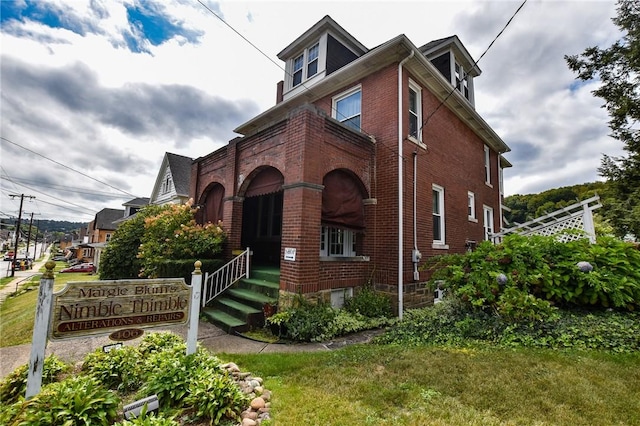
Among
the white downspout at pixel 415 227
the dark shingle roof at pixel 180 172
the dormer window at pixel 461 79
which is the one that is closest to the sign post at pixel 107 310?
the white downspout at pixel 415 227

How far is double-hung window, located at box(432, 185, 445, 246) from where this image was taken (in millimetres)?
9227

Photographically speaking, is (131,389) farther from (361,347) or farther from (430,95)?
(430,95)

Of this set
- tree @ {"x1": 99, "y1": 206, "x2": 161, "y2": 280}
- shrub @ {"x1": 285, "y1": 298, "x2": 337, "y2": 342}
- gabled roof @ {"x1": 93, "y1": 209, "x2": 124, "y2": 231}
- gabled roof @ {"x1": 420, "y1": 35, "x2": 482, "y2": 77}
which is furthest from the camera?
gabled roof @ {"x1": 93, "y1": 209, "x2": 124, "y2": 231}

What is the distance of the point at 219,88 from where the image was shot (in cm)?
666

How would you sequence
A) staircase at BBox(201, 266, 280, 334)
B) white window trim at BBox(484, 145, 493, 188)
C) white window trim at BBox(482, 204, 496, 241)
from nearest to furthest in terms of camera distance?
1. staircase at BBox(201, 266, 280, 334)
2. white window trim at BBox(482, 204, 496, 241)
3. white window trim at BBox(484, 145, 493, 188)

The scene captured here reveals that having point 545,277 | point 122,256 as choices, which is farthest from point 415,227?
point 122,256

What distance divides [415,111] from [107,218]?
170ft

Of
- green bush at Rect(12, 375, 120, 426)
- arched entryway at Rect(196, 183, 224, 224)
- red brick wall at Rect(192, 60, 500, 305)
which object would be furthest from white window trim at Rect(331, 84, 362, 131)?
green bush at Rect(12, 375, 120, 426)

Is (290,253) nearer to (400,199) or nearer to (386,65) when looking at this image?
(400,199)

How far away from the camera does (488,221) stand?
44.0ft

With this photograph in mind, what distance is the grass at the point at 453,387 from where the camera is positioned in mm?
2603

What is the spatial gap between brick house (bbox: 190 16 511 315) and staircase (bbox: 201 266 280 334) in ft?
2.13

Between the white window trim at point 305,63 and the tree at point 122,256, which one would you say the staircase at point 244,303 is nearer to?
the tree at point 122,256

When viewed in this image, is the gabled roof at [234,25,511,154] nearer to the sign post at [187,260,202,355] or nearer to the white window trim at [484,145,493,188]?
the white window trim at [484,145,493,188]
